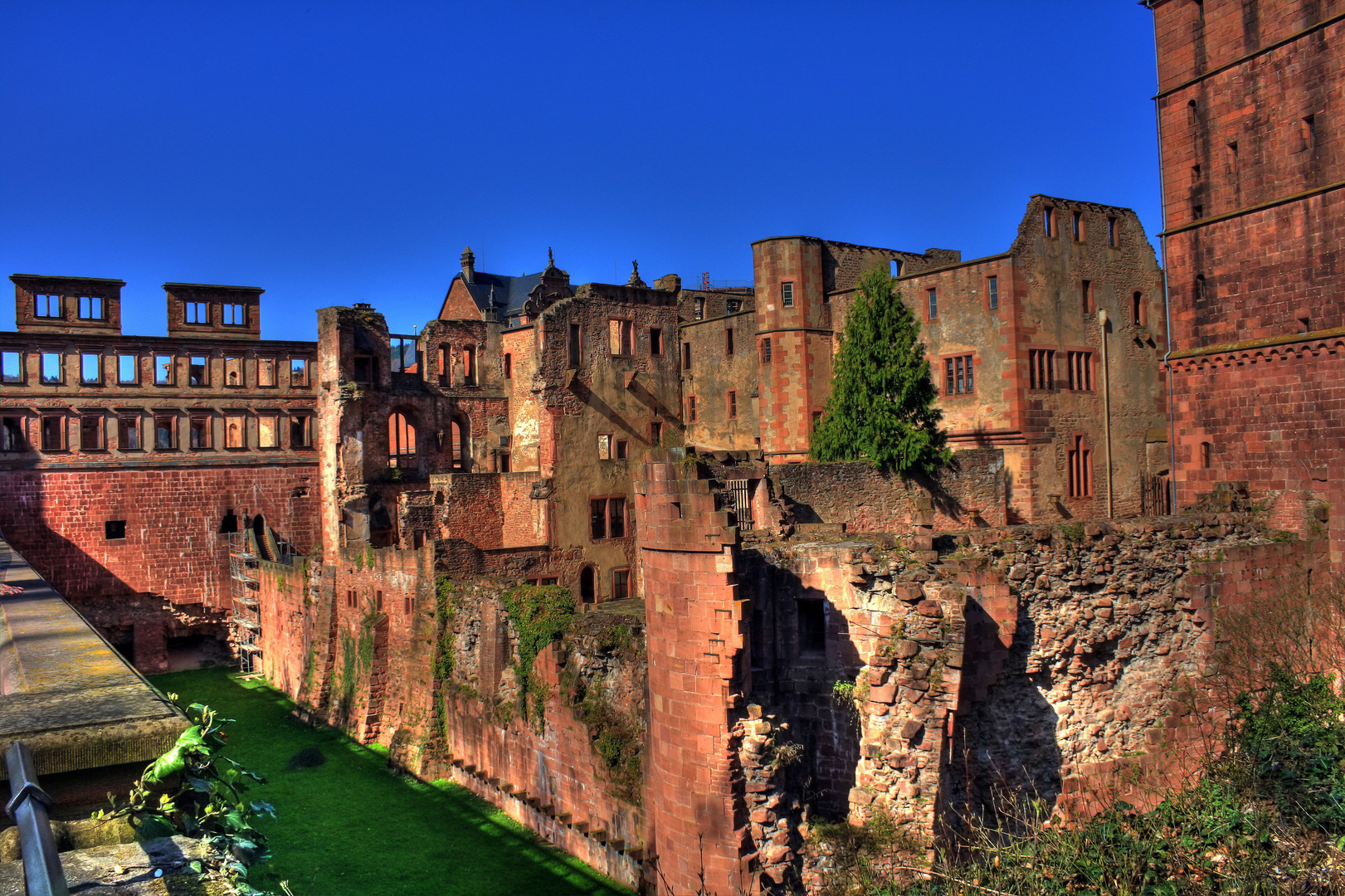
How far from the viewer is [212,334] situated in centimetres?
4297

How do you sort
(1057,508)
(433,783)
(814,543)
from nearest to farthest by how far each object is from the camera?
(814,543) < (433,783) < (1057,508)

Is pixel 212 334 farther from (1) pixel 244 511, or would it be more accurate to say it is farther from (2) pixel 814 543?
(2) pixel 814 543

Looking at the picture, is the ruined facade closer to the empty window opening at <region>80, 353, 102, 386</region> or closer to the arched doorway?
the empty window opening at <region>80, 353, 102, 386</region>

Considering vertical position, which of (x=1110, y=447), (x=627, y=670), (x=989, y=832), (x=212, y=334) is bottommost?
(x=989, y=832)

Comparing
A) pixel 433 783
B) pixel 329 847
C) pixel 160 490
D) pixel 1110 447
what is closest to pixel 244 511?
pixel 160 490

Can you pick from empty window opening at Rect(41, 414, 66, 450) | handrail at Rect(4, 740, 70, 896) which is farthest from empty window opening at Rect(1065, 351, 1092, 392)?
empty window opening at Rect(41, 414, 66, 450)

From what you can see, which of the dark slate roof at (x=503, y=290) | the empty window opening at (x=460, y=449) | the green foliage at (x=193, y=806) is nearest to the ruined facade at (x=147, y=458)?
the empty window opening at (x=460, y=449)

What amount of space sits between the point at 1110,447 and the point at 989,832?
23659 millimetres

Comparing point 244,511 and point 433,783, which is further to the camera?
point 244,511

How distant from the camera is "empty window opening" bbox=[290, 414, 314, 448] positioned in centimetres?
4341

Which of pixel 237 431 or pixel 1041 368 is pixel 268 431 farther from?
pixel 1041 368

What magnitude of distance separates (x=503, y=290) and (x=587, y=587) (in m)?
33.4

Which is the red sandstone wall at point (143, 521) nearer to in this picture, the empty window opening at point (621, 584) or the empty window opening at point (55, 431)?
the empty window opening at point (55, 431)

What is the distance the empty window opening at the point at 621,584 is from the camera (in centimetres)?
3438
